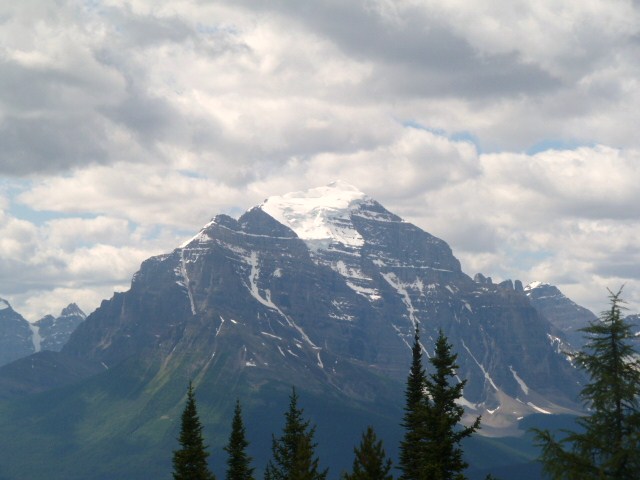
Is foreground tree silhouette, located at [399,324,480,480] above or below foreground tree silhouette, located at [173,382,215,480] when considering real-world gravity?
above

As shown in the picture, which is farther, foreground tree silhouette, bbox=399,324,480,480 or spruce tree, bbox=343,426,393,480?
foreground tree silhouette, bbox=399,324,480,480

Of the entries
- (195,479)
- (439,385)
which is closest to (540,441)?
(439,385)

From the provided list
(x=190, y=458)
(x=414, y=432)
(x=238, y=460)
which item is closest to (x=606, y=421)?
(x=414, y=432)

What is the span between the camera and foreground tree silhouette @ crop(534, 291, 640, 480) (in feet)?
157

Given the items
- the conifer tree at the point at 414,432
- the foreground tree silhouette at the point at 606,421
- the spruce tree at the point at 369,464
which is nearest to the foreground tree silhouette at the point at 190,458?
the conifer tree at the point at 414,432

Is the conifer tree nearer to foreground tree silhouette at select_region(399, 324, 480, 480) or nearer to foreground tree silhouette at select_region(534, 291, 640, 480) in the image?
foreground tree silhouette at select_region(399, 324, 480, 480)

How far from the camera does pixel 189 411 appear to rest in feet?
301

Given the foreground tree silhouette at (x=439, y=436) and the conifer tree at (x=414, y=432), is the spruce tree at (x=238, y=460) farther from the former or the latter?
the foreground tree silhouette at (x=439, y=436)

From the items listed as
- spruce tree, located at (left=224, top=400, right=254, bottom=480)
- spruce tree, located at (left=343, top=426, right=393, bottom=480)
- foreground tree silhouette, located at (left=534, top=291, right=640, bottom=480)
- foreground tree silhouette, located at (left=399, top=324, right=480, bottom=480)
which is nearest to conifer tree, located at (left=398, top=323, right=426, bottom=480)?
foreground tree silhouette, located at (left=399, top=324, right=480, bottom=480)

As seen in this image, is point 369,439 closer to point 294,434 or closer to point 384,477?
point 384,477

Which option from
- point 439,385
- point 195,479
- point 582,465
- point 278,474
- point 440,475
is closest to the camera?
point 582,465

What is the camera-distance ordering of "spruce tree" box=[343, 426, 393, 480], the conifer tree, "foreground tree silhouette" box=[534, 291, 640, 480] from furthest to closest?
the conifer tree, "spruce tree" box=[343, 426, 393, 480], "foreground tree silhouette" box=[534, 291, 640, 480]

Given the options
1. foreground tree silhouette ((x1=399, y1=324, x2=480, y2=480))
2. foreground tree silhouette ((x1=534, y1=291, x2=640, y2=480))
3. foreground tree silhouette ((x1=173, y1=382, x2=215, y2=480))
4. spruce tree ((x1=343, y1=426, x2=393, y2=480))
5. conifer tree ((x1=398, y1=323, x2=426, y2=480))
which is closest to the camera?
foreground tree silhouette ((x1=534, y1=291, x2=640, y2=480))

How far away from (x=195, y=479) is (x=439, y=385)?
28.2 m
